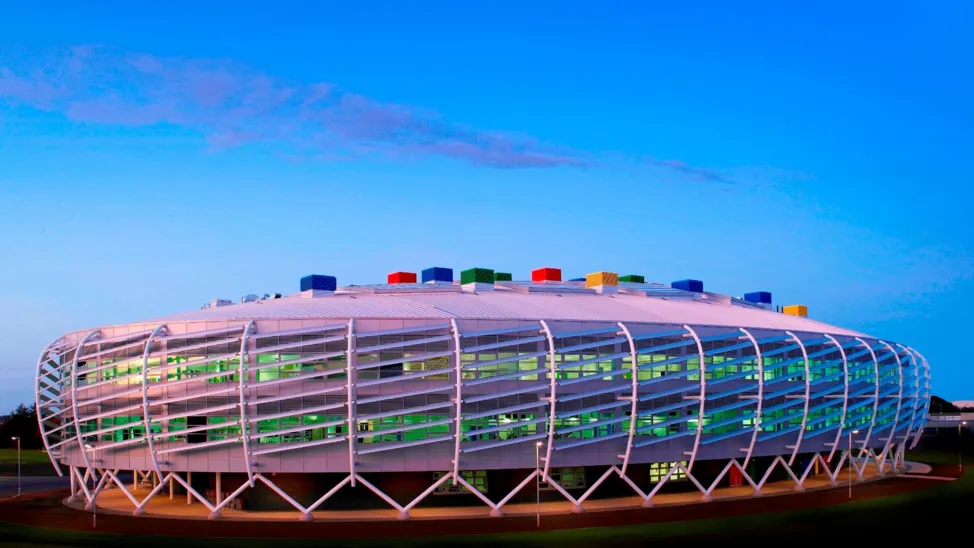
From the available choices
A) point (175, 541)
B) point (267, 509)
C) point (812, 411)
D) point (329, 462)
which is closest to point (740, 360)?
point (812, 411)

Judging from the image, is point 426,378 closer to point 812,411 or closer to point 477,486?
point 477,486

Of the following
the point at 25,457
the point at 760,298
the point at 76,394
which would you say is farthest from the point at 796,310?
the point at 25,457

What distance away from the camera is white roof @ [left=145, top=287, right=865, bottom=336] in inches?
2596

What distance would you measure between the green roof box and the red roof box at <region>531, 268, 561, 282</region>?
28.4 feet

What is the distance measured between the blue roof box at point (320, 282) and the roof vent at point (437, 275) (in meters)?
9.09

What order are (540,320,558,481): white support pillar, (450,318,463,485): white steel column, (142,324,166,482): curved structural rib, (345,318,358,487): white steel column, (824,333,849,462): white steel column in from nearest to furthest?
(345,318,358,487): white steel column < (450,318,463,485): white steel column < (142,324,166,482): curved structural rib < (540,320,558,481): white support pillar < (824,333,849,462): white steel column

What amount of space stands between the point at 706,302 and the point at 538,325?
30.2 metres

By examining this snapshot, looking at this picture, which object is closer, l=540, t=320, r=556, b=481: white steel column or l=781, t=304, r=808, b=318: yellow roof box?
l=540, t=320, r=556, b=481: white steel column

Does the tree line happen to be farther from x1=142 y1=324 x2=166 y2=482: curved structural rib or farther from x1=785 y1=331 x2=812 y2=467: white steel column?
x1=785 y1=331 x2=812 y2=467: white steel column

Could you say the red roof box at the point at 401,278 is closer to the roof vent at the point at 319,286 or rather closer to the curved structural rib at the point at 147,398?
the roof vent at the point at 319,286

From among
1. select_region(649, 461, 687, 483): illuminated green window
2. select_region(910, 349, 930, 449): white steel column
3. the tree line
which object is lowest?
the tree line

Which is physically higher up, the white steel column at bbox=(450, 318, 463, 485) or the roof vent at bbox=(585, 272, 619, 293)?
the roof vent at bbox=(585, 272, 619, 293)

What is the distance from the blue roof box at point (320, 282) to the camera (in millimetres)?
78125

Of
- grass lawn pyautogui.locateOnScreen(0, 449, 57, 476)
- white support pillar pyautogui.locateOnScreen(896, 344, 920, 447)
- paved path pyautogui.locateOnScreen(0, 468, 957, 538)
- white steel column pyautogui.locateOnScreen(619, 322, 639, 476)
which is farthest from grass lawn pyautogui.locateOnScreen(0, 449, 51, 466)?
white support pillar pyautogui.locateOnScreen(896, 344, 920, 447)
